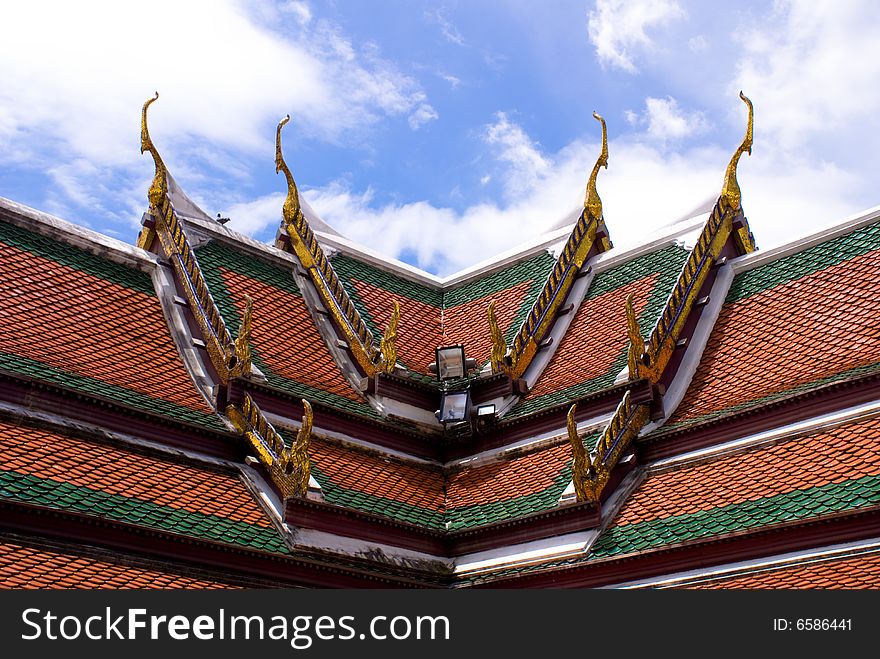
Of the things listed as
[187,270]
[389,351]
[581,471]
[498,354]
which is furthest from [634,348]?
[187,270]

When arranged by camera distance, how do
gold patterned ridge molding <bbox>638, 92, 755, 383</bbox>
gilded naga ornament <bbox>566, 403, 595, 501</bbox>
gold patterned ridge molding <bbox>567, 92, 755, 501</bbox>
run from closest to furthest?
gilded naga ornament <bbox>566, 403, 595, 501</bbox>
gold patterned ridge molding <bbox>567, 92, 755, 501</bbox>
gold patterned ridge molding <bbox>638, 92, 755, 383</bbox>

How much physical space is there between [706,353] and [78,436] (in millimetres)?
7024

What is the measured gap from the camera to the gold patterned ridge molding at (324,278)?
607 inches

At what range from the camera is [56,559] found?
10.1m

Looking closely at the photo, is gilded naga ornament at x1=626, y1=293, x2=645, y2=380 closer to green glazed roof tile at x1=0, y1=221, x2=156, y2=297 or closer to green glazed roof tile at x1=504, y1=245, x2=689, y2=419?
green glazed roof tile at x1=504, y1=245, x2=689, y2=419

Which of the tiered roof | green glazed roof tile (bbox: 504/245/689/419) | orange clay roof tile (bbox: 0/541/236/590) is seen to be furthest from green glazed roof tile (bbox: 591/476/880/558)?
orange clay roof tile (bbox: 0/541/236/590)

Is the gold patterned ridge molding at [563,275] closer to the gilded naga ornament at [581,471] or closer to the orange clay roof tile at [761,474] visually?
the gilded naga ornament at [581,471]

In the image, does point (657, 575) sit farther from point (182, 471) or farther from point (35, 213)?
point (35, 213)

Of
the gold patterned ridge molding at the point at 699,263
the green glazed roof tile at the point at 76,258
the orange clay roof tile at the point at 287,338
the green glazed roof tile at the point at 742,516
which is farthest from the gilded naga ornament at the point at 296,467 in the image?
the gold patterned ridge molding at the point at 699,263

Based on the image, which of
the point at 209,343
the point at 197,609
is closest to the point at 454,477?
the point at 209,343

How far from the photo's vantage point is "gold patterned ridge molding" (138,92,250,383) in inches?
540

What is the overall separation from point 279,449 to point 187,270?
10.9ft

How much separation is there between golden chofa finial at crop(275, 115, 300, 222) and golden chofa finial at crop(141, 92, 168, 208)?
1.83 m

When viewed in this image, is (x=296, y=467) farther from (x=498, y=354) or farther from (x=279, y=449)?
(x=498, y=354)
